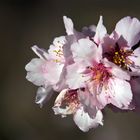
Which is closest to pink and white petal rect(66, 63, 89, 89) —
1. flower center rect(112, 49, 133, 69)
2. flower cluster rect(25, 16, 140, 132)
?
flower cluster rect(25, 16, 140, 132)

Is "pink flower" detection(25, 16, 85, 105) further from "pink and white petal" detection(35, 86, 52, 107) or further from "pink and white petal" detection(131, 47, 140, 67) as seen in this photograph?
"pink and white petal" detection(131, 47, 140, 67)

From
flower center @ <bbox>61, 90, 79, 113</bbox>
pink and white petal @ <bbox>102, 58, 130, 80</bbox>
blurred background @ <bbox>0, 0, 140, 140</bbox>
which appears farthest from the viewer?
blurred background @ <bbox>0, 0, 140, 140</bbox>

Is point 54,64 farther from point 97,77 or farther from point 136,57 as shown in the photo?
point 136,57

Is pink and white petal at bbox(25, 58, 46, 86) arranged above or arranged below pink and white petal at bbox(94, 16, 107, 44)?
below

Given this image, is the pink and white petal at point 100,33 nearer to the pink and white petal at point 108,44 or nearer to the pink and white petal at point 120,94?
the pink and white petal at point 108,44

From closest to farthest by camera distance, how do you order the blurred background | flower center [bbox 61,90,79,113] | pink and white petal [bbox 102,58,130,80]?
1. pink and white petal [bbox 102,58,130,80]
2. flower center [bbox 61,90,79,113]
3. the blurred background

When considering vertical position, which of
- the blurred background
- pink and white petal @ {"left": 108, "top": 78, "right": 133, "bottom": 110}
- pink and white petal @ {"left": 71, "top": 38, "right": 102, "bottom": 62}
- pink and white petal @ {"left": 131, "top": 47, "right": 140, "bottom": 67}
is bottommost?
the blurred background

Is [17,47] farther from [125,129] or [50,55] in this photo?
[50,55]

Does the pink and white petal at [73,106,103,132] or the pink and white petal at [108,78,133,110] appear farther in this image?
the pink and white petal at [73,106,103,132]
